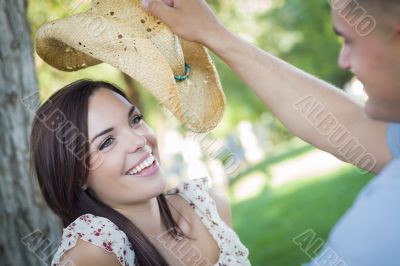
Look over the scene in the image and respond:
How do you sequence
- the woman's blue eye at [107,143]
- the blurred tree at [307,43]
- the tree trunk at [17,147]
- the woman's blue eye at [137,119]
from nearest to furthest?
the woman's blue eye at [107,143], the woman's blue eye at [137,119], the tree trunk at [17,147], the blurred tree at [307,43]

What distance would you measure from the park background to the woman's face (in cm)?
55

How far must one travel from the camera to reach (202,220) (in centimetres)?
272

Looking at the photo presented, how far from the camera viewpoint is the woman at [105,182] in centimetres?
229

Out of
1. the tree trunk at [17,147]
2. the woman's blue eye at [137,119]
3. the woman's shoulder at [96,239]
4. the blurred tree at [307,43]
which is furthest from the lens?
the blurred tree at [307,43]

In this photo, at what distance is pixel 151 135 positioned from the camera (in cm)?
249

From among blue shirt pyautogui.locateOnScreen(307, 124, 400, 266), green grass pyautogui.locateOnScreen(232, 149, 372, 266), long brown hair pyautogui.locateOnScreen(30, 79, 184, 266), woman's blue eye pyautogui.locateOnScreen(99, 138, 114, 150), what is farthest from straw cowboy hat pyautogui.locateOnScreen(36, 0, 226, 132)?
green grass pyautogui.locateOnScreen(232, 149, 372, 266)

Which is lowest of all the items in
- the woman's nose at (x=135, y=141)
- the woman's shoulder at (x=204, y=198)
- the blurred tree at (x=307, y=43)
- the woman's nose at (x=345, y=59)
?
the blurred tree at (x=307, y=43)

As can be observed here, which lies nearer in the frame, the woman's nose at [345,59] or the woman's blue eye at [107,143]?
the woman's nose at [345,59]

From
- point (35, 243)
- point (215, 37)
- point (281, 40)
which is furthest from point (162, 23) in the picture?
point (281, 40)

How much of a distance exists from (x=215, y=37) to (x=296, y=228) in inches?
182

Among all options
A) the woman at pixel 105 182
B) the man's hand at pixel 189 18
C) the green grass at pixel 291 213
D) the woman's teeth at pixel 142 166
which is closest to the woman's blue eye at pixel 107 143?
the woman at pixel 105 182

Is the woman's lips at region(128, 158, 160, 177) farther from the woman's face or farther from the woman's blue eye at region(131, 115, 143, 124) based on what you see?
the woman's blue eye at region(131, 115, 143, 124)

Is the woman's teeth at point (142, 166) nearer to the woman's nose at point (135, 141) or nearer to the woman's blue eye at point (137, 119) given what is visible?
the woman's nose at point (135, 141)

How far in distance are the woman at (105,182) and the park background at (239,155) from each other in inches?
20.7
